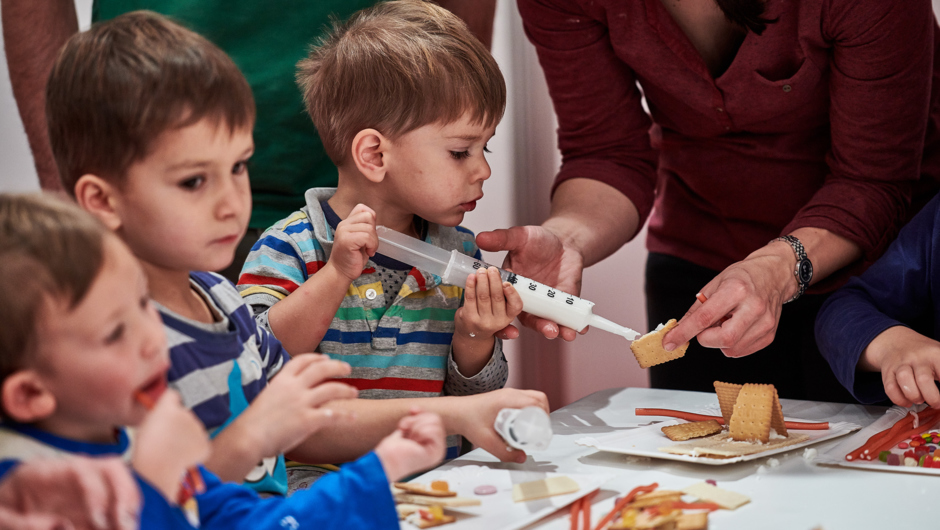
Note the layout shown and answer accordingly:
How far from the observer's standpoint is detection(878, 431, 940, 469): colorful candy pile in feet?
3.26

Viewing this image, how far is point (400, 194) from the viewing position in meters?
1.34

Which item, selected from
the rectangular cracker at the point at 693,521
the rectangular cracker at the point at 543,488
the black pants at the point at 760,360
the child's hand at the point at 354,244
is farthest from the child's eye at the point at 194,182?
the black pants at the point at 760,360

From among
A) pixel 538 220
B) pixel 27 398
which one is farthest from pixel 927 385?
pixel 538 220

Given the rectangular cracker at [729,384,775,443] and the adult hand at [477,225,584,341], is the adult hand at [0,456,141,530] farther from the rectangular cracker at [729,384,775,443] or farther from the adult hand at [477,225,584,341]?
the adult hand at [477,225,584,341]

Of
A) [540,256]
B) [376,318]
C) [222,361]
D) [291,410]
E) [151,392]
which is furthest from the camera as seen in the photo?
[540,256]

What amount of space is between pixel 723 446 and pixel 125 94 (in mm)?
778

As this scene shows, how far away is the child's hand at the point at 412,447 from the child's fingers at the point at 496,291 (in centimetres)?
41

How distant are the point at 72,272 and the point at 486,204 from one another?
2.27 m

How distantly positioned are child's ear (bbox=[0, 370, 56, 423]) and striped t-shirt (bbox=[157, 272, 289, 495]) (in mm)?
239

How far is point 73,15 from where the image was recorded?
164 centimetres

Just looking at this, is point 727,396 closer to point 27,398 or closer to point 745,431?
point 745,431

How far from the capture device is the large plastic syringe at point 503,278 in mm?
1252

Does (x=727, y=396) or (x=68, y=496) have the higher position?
(x=68, y=496)

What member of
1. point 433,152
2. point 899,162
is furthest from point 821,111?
point 433,152
